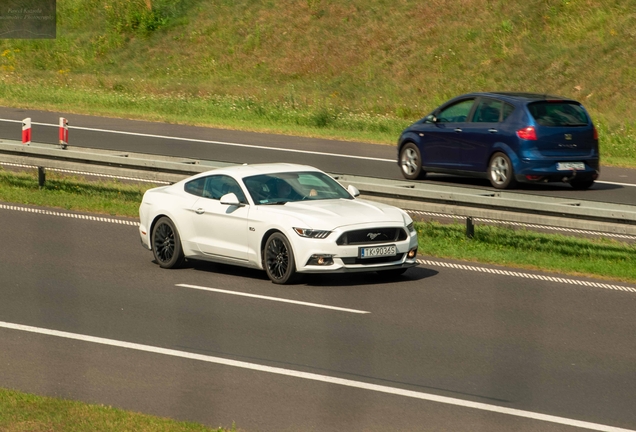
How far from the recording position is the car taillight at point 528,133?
20672 mm

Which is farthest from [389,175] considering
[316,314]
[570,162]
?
[316,314]

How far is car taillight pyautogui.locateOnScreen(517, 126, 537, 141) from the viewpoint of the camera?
20672 mm

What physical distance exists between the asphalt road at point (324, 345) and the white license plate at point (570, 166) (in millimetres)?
6234

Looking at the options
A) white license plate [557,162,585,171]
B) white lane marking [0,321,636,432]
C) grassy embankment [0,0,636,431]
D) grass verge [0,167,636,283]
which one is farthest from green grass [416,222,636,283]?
grassy embankment [0,0,636,431]

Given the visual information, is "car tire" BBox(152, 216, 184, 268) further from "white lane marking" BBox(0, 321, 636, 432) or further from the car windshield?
"white lane marking" BBox(0, 321, 636, 432)

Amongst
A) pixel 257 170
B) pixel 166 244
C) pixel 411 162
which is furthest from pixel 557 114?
pixel 166 244

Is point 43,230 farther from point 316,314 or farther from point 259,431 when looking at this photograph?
point 259,431

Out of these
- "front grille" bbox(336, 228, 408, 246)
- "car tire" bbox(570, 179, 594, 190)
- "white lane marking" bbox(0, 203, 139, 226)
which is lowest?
"white lane marking" bbox(0, 203, 139, 226)

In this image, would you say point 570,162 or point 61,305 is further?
point 570,162

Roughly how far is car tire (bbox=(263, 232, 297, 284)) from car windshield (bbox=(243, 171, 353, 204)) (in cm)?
69

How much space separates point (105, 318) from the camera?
11.5 meters

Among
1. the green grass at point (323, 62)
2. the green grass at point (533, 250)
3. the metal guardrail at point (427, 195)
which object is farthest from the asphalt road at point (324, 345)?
the green grass at point (323, 62)

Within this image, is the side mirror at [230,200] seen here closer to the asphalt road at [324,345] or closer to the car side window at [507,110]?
the asphalt road at [324,345]

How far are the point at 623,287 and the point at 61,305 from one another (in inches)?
257
